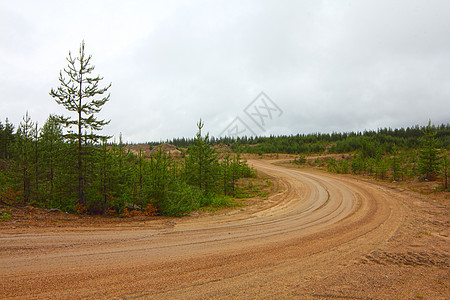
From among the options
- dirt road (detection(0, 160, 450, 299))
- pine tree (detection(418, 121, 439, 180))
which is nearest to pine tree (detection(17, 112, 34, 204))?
dirt road (detection(0, 160, 450, 299))

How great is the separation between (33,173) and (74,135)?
231 inches

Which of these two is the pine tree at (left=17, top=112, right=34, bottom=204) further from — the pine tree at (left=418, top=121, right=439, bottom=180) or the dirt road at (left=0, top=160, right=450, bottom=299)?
the pine tree at (left=418, top=121, right=439, bottom=180)

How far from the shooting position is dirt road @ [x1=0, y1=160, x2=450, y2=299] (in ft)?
13.2

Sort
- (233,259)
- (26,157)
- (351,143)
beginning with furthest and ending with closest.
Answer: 1. (351,143)
2. (26,157)
3. (233,259)

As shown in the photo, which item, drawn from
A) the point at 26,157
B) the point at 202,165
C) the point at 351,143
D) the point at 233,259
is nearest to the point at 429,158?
the point at 202,165

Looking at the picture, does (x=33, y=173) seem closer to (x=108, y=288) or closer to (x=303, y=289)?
(x=108, y=288)

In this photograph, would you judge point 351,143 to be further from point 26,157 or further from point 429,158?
point 26,157

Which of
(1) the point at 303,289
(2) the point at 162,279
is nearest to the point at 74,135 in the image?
(2) the point at 162,279

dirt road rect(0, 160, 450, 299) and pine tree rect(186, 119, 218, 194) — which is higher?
pine tree rect(186, 119, 218, 194)

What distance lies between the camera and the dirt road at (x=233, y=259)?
4.01m

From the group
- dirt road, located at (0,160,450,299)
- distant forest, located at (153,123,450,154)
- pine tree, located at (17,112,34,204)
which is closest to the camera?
dirt road, located at (0,160,450,299)

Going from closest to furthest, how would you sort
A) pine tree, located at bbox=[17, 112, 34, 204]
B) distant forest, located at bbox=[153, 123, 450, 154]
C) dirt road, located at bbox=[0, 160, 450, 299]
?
dirt road, located at bbox=[0, 160, 450, 299] < pine tree, located at bbox=[17, 112, 34, 204] < distant forest, located at bbox=[153, 123, 450, 154]

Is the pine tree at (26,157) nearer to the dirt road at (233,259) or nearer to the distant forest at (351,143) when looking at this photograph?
→ the dirt road at (233,259)

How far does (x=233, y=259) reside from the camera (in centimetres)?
551
